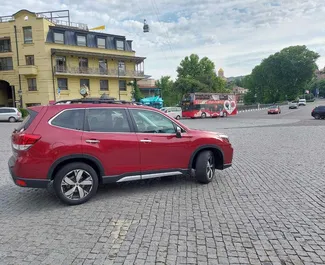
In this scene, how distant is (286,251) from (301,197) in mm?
1972

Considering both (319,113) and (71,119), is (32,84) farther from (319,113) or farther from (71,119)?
(71,119)

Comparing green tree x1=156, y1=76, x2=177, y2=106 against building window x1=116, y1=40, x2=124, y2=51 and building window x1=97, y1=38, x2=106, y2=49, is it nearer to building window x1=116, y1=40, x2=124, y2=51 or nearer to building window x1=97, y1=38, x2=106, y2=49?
building window x1=116, y1=40, x2=124, y2=51

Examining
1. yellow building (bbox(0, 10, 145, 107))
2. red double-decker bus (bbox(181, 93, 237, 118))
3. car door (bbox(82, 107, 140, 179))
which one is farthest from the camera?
red double-decker bus (bbox(181, 93, 237, 118))

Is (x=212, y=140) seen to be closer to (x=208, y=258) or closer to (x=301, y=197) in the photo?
(x=301, y=197)

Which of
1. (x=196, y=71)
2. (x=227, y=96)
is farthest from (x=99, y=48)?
(x=196, y=71)

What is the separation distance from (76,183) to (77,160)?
39 centimetres

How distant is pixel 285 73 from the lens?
83375 mm

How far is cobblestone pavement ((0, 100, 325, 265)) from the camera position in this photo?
117 inches

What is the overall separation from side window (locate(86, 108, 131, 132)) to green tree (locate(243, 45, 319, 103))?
8750 cm

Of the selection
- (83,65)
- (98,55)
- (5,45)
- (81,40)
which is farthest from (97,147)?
(5,45)

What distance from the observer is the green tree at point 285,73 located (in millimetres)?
80188

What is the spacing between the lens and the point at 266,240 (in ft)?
10.6

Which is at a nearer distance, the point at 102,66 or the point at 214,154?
the point at 214,154

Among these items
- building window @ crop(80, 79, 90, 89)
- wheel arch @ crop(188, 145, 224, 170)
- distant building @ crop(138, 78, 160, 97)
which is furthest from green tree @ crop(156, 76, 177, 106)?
wheel arch @ crop(188, 145, 224, 170)
